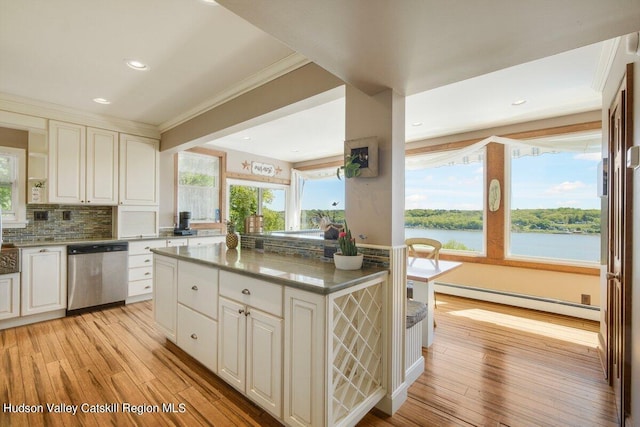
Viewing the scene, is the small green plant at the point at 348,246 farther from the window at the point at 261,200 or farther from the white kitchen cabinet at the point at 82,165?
the window at the point at 261,200

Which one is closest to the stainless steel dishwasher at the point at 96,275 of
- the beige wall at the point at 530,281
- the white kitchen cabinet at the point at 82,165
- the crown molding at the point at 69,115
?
the white kitchen cabinet at the point at 82,165

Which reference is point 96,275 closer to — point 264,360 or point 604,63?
point 264,360

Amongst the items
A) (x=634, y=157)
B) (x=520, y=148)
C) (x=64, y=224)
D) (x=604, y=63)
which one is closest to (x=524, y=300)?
(x=520, y=148)

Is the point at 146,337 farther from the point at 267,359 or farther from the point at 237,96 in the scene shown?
the point at 237,96

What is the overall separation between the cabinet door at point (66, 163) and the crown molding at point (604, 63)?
5.53m

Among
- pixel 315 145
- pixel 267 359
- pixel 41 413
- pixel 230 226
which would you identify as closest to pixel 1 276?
→ pixel 41 413

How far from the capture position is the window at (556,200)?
12.0 feet

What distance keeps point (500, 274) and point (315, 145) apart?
3.72m

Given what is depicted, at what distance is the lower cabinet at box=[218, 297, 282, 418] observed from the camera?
1715mm

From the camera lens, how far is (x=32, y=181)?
372 cm

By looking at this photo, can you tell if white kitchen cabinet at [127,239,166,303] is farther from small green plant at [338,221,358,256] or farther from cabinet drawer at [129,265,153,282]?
small green plant at [338,221,358,256]

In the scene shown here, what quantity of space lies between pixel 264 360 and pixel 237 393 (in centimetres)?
56

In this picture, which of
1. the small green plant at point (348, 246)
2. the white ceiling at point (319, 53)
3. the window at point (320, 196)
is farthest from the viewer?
the window at point (320, 196)

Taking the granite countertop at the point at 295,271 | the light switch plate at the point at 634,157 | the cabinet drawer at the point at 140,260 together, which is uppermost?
the light switch plate at the point at 634,157
